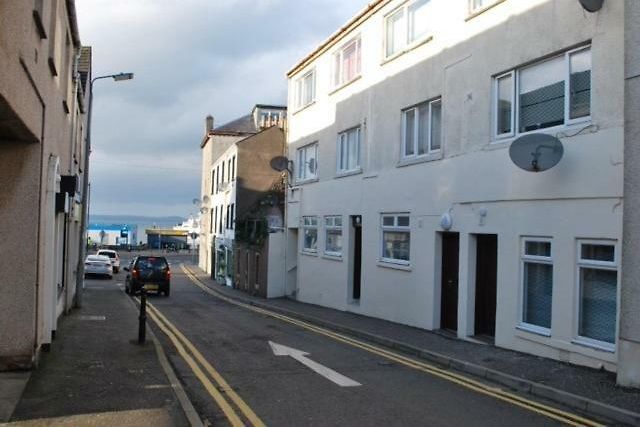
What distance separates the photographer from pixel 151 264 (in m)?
28.5

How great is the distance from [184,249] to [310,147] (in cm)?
6903

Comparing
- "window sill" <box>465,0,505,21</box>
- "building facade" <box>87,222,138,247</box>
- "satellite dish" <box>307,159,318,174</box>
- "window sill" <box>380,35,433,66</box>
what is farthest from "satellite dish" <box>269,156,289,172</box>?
"building facade" <box>87,222,138,247</box>

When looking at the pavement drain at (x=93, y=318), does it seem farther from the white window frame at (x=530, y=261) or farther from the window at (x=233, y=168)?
the window at (x=233, y=168)

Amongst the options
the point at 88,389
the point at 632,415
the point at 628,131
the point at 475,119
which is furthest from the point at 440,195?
the point at 88,389

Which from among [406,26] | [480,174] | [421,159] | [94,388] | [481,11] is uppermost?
[406,26]

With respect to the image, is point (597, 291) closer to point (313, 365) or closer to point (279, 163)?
point (313, 365)

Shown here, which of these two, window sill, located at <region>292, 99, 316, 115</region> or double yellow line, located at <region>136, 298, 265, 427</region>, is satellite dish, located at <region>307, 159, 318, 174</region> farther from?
double yellow line, located at <region>136, 298, 265, 427</region>

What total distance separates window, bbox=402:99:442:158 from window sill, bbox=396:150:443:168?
126 millimetres

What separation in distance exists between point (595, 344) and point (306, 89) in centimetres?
1703

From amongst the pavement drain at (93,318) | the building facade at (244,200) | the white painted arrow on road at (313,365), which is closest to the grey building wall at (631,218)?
the white painted arrow on road at (313,365)

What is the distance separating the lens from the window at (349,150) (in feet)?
64.8

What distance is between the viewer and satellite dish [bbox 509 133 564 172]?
34.4ft

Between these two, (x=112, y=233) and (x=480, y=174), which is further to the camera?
(x=112, y=233)

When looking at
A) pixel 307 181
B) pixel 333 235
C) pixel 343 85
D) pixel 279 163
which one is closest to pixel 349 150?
pixel 343 85
